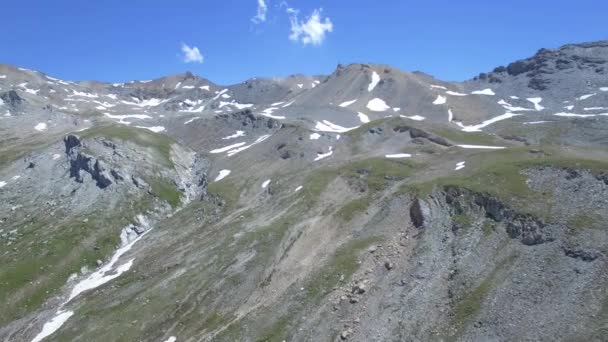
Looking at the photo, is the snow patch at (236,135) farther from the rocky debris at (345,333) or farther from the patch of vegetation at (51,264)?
the rocky debris at (345,333)

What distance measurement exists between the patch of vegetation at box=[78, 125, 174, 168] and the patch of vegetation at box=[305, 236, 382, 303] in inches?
3314

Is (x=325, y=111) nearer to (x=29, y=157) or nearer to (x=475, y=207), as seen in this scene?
(x=29, y=157)

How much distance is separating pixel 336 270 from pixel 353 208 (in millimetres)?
15658

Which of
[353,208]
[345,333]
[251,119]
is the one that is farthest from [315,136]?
[345,333]

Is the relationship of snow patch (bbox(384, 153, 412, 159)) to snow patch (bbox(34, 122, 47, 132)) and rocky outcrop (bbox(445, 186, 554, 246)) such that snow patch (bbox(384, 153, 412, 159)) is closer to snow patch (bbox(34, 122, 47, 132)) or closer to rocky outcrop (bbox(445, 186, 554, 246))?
Answer: rocky outcrop (bbox(445, 186, 554, 246))

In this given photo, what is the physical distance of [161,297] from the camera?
6688cm

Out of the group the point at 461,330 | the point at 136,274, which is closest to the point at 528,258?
the point at 461,330

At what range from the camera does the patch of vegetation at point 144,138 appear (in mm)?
138500

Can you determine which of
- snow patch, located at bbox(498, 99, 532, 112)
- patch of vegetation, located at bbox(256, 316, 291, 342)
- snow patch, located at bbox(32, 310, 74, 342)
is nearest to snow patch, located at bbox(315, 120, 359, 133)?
snow patch, located at bbox(498, 99, 532, 112)

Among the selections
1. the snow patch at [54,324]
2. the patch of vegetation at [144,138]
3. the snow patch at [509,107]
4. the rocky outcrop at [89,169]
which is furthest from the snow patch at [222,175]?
the snow patch at [509,107]

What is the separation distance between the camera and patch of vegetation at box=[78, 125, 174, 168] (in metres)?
138

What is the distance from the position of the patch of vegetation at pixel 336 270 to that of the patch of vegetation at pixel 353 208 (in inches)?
311

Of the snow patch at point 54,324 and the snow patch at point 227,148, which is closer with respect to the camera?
the snow patch at point 54,324

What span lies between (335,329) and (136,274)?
132ft
